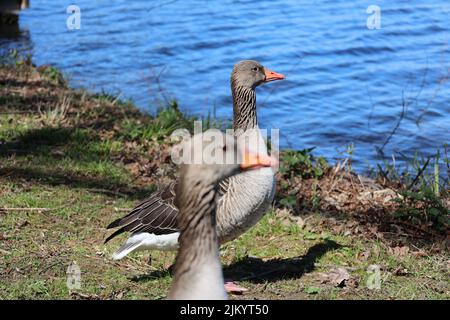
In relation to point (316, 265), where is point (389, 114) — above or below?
above

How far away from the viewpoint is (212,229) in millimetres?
3725

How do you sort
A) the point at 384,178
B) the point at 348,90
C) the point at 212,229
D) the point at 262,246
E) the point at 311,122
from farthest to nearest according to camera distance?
the point at 348,90
the point at 311,122
the point at 384,178
the point at 262,246
the point at 212,229

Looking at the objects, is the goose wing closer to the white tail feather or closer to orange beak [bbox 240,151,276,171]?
the white tail feather

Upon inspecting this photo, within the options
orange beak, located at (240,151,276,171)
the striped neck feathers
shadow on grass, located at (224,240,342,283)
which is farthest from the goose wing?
orange beak, located at (240,151,276,171)

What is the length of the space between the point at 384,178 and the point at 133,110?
393cm

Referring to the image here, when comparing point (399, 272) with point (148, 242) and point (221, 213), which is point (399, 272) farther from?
point (148, 242)

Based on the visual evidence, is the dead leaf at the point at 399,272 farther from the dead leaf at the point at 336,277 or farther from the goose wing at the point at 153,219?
the goose wing at the point at 153,219

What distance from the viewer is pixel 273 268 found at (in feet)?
19.5

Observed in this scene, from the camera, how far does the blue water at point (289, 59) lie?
36.8 feet

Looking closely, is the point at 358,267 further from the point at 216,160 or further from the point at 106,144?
the point at 106,144

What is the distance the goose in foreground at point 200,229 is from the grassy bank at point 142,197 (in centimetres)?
174

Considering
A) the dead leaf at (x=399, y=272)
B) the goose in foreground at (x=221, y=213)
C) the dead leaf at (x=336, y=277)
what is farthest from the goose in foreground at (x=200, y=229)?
the dead leaf at (x=399, y=272)

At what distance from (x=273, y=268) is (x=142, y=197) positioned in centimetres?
192
